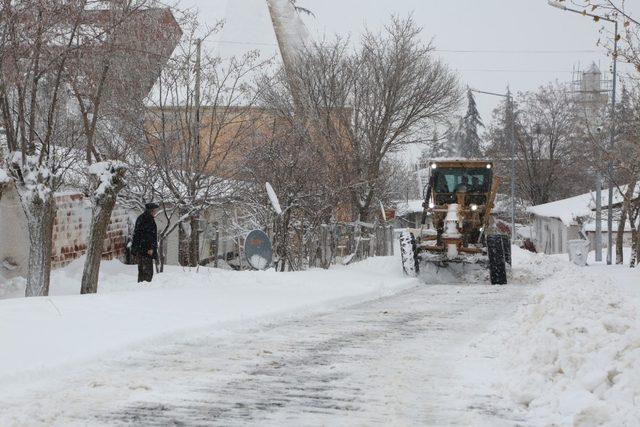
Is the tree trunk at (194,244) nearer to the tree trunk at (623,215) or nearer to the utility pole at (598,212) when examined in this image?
the tree trunk at (623,215)

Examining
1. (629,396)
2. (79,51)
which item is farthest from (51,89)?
(629,396)

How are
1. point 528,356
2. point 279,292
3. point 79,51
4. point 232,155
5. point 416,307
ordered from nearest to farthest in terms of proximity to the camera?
1. point 528,356
2. point 79,51
3. point 416,307
4. point 279,292
5. point 232,155

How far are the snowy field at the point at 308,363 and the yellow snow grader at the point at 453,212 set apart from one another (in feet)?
29.3

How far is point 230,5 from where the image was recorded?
1721 inches

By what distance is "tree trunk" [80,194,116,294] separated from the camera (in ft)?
51.6

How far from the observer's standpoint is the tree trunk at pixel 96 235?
1572 cm

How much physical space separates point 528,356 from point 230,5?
1475 inches

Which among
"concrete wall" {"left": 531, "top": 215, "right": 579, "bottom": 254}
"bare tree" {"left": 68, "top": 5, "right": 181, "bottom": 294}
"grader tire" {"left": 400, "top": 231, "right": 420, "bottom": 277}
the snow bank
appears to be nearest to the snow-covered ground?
the snow bank

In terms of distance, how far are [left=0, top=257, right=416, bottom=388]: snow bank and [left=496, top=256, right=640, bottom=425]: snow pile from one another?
3.82 meters

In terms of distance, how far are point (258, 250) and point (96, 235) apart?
5695 millimetres

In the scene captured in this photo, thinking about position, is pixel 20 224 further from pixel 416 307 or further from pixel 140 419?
pixel 140 419

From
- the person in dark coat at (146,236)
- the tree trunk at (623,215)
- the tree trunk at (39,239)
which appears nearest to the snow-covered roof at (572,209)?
the tree trunk at (623,215)

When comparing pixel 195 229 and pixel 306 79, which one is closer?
pixel 195 229

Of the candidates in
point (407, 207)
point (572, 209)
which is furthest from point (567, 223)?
point (407, 207)
